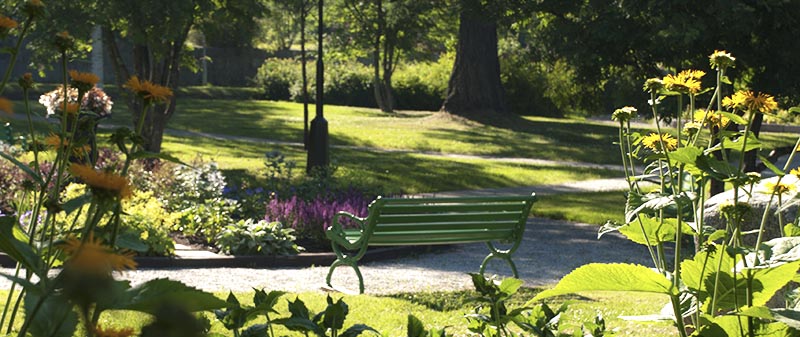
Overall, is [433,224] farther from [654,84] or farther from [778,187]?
[778,187]

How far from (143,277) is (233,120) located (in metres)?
21.0

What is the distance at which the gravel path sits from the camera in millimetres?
8477

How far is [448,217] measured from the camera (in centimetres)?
877

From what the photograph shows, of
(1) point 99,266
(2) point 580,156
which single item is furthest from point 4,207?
(2) point 580,156

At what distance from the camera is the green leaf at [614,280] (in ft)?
8.38

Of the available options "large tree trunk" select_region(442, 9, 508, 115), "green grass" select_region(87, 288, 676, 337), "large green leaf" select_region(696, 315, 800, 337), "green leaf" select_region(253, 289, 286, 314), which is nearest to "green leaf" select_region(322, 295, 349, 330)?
"green leaf" select_region(253, 289, 286, 314)

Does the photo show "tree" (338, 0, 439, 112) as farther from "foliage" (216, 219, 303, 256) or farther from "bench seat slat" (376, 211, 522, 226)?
"bench seat slat" (376, 211, 522, 226)

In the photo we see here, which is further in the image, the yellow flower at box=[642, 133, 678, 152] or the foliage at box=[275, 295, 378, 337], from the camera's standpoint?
the yellow flower at box=[642, 133, 678, 152]

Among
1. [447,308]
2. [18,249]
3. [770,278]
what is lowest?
[447,308]

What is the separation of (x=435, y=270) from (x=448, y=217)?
2.65 feet

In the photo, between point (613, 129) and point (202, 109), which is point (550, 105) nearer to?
point (613, 129)

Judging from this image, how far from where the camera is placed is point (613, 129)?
3097 cm

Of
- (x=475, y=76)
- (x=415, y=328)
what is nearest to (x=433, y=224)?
(x=415, y=328)

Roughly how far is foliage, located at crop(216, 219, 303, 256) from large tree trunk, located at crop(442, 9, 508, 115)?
2037 centimetres
